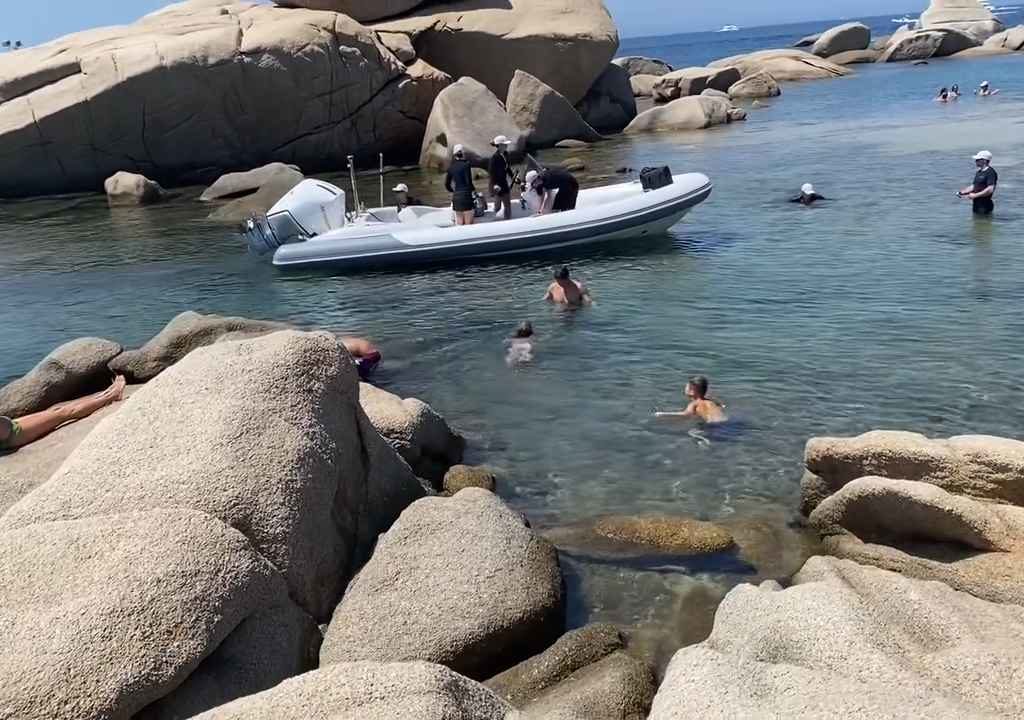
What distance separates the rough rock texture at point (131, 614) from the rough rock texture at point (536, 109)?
2345 centimetres

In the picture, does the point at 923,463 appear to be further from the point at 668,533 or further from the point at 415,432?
the point at 415,432

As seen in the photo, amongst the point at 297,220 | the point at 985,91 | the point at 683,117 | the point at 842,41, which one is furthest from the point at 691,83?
the point at 297,220

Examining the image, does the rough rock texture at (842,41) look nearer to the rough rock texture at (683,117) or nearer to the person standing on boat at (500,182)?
the rough rock texture at (683,117)

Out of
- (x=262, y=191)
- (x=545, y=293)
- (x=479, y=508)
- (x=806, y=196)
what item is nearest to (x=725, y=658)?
(x=479, y=508)

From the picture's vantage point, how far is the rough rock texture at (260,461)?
5020mm

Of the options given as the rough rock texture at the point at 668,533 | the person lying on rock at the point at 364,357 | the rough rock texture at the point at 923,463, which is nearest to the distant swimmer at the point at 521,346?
the person lying on rock at the point at 364,357

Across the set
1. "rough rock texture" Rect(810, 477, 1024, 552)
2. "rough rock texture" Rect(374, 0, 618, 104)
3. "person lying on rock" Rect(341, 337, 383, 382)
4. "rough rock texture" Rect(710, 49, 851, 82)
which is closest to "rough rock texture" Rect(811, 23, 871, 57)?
"rough rock texture" Rect(710, 49, 851, 82)

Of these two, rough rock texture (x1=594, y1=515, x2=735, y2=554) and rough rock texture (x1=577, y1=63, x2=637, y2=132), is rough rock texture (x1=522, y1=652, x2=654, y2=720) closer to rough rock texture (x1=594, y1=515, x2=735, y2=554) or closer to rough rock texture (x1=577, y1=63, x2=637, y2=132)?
rough rock texture (x1=594, y1=515, x2=735, y2=554)

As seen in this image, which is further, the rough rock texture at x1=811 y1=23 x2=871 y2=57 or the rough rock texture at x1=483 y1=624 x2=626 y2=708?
the rough rock texture at x1=811 y1=23 x2=871 y2=57

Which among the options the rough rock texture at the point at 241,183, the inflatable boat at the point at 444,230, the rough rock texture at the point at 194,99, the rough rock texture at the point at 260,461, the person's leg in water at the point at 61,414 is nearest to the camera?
the rough rock texture at the point at 260,461

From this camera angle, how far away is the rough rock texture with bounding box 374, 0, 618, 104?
29.0 m

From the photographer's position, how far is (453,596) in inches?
207

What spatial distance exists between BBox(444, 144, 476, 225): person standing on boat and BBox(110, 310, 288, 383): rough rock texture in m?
5.83

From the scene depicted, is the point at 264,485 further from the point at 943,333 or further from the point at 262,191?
the point at 262,191
